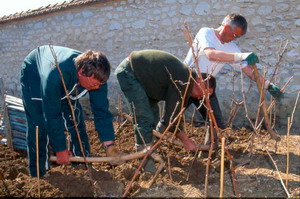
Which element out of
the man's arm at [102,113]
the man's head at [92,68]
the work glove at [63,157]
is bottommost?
the work glove at [63,157]

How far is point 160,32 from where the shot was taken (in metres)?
6.18

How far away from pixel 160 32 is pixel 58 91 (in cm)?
400

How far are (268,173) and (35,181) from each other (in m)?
1.96

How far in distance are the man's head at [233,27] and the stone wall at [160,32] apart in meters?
1.44

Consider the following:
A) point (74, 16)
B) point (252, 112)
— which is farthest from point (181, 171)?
point (74, 16)

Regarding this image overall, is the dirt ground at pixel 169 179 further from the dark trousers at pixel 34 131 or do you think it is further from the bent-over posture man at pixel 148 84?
the bent-over posture man at pixel 148 84

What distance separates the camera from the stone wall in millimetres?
5047

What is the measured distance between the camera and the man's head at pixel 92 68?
2.37 m

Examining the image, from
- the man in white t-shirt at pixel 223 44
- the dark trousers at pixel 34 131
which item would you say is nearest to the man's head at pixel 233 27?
the man in white t-shirt at pixel 223 44

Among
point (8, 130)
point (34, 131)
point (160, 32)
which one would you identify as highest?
point (160, 32)

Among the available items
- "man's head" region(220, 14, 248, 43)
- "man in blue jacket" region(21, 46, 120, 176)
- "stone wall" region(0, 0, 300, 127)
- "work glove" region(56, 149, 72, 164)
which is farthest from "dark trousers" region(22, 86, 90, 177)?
"stone wall" region(0, 0, 300, 127)

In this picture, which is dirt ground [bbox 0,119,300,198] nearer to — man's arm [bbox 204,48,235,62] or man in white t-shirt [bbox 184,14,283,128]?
man in white t-shirt [bbox 184,14,283,128]

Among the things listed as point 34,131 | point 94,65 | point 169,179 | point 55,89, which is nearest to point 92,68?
point 94,65

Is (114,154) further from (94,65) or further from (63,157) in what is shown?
(94,65)
